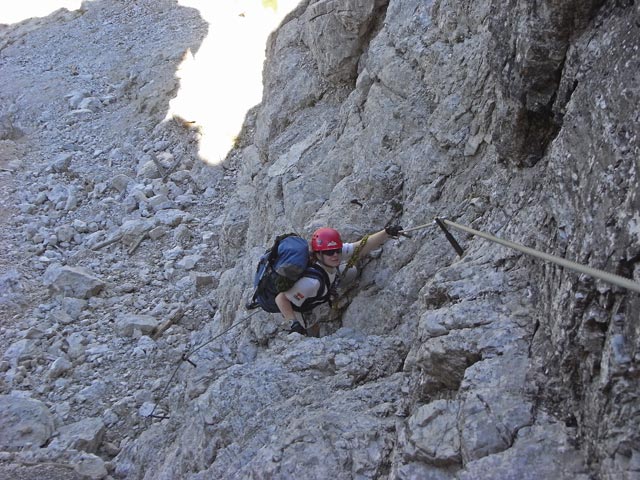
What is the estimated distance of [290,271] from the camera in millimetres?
6074

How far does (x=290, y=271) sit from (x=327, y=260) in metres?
0.38

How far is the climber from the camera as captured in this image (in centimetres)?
607

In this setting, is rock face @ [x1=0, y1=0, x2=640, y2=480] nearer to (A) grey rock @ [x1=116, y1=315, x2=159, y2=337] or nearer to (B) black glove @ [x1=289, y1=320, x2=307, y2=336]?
(A) grey rock @ [x1=116, y1=315, x2=159, y2=337]

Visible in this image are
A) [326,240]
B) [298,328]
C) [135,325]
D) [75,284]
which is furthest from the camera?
[75,284]

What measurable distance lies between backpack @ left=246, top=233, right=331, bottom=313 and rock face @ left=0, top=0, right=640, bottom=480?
34 cm

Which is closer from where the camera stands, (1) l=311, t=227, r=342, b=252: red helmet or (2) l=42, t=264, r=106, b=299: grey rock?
(1) l=311, t=227, r=342, b=252: red helmet

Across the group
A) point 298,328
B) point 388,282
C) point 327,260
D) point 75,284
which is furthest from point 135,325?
point 388,282

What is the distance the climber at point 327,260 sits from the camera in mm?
6070

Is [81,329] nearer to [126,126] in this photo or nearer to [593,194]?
[126,126]

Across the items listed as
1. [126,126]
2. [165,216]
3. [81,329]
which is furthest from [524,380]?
[126,126]

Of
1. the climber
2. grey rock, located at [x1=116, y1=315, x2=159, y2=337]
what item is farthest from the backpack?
grey rock, located at [x1=116, y1=315, x2=159, y2=337]

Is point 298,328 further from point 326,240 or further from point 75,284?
point 75,284

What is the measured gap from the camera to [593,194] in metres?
3.16

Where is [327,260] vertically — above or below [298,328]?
above
